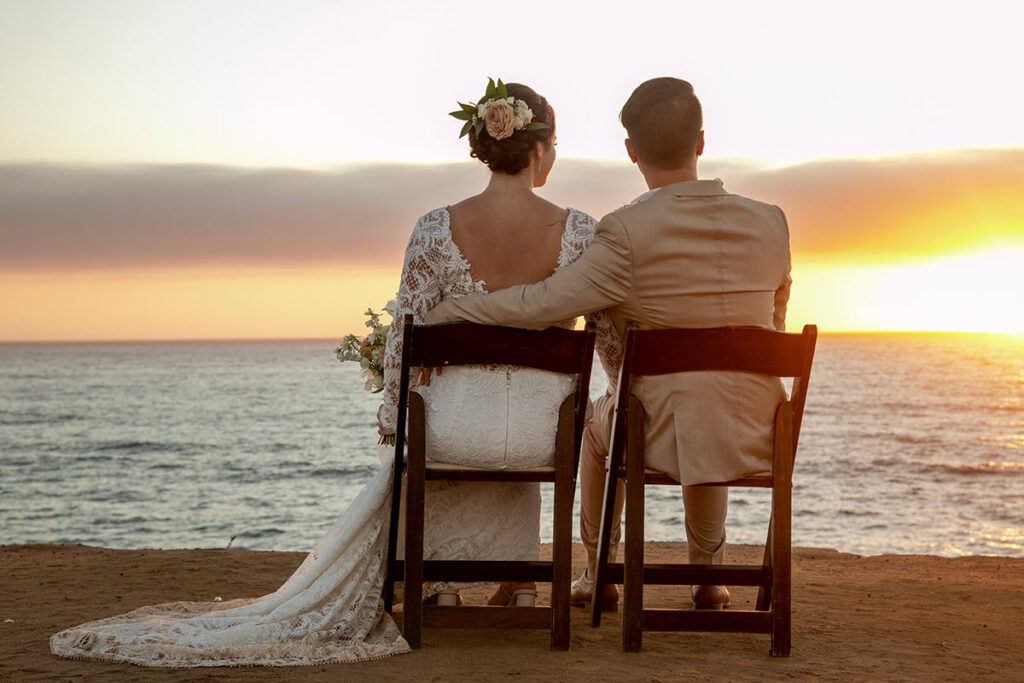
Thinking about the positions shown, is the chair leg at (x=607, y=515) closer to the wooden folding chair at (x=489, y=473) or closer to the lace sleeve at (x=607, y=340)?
the wooden folding chair at (x=489, y=473)

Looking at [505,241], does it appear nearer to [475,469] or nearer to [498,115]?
[498,115]

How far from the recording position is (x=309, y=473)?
2214cm

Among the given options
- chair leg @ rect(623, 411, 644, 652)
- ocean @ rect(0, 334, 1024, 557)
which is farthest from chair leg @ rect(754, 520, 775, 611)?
ocean @ rect(0, 334, 1024, 557)

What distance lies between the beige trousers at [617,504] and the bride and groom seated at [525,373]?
0.01 meters

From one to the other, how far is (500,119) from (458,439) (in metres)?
1.30

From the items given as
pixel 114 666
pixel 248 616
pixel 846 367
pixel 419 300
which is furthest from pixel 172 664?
pixel 846 367

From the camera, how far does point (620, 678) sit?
343cm

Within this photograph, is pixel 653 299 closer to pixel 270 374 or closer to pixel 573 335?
pixel 573 335

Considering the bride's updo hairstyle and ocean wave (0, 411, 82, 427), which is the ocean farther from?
the bride's updo hairstyle

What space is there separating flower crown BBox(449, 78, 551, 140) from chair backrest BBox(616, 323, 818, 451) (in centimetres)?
104

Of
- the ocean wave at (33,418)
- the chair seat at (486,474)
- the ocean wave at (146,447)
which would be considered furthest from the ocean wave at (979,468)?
the ocean wave at (33,418)

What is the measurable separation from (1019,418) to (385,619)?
129 ft

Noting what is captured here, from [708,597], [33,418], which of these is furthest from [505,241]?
[33,418]

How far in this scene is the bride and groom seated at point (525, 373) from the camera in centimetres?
382
